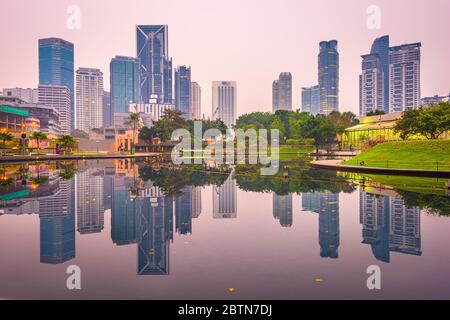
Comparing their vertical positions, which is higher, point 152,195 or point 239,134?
point 239,134

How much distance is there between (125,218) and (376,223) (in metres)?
9.60

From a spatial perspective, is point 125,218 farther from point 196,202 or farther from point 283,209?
point 283,209

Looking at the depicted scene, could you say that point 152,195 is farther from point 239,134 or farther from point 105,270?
point 239,134

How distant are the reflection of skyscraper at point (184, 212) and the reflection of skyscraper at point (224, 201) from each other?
3.93 feet

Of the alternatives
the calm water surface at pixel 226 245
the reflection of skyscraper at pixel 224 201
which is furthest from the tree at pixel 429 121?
the reflection of skyscraper at pixel 224 201

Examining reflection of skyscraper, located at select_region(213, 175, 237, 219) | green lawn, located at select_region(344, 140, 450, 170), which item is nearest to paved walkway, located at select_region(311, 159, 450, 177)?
green lawn, located at select_region(344, 140, 450, 170)

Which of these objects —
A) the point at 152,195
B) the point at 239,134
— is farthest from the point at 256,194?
the point at 239,134

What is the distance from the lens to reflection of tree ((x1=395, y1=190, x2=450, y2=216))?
14.5 metres

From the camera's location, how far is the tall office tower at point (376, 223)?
379 inches

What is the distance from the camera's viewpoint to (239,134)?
4304 inches

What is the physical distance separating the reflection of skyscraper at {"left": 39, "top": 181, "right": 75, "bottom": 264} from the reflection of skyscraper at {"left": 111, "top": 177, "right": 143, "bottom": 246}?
1392mm

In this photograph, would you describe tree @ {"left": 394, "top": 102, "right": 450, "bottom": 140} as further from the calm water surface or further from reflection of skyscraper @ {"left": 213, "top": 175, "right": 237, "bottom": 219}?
reflection of skyscraper @ {"left": 213, "top": 175, "right": 237, "bottom": 219}

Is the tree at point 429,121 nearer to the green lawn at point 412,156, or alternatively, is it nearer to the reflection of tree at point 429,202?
the green lawn at point 412,156
